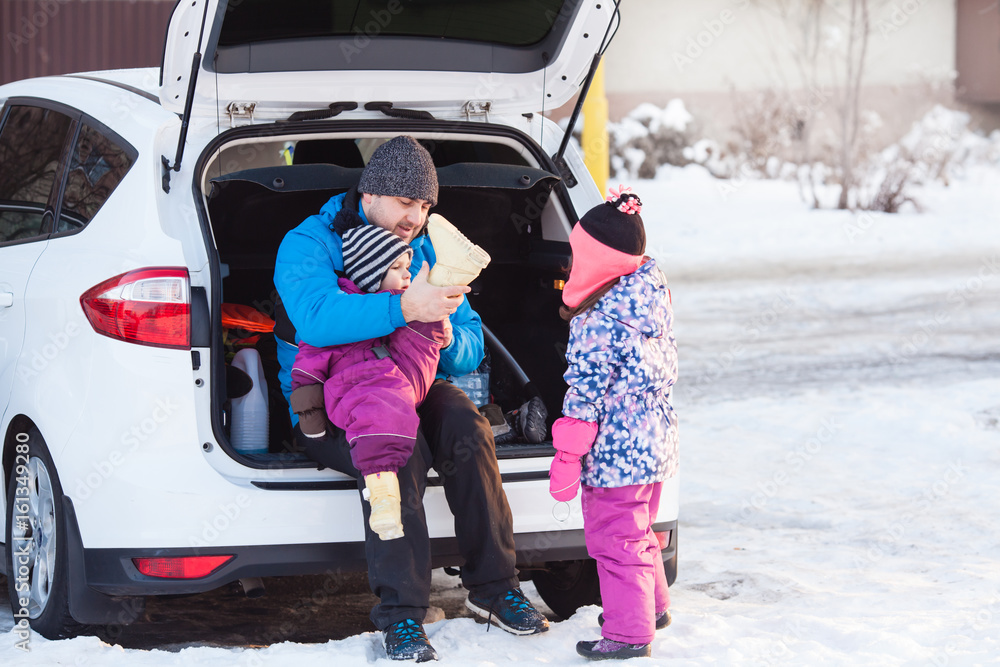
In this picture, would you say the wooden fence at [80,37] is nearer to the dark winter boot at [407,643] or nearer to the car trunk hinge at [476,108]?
the car trunk hinge at [476,108]

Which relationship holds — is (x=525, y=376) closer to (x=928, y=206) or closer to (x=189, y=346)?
(x=189, y=346)

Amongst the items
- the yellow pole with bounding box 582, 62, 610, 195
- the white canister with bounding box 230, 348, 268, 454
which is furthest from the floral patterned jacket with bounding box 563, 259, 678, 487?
the yellow pole with bounding box 582, 62, 610, 195

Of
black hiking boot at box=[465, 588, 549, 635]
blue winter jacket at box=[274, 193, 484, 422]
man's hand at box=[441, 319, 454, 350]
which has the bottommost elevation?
black hiking boot at box=[465, 588, 549, 635]

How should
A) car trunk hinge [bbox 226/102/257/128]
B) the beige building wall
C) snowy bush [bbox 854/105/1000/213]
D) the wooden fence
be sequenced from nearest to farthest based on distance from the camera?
car trunk hinge [bbox 226/102/257/128]
the wooden fence
the beige building wall
snowy bush [bbox 854/105/1000/213]

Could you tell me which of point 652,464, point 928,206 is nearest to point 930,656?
point 652,464

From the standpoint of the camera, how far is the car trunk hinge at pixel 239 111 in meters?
3.74

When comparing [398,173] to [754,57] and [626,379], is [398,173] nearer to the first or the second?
[626,379]

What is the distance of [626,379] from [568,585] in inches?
43.4

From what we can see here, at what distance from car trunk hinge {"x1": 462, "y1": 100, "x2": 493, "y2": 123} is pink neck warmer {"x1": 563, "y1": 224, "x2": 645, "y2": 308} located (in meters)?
0.91

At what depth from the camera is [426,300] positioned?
330cm

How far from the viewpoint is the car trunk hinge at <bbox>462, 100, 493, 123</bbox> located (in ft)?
13.4

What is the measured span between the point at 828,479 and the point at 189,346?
13.5 ft

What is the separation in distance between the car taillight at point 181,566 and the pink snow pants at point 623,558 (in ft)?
3.38

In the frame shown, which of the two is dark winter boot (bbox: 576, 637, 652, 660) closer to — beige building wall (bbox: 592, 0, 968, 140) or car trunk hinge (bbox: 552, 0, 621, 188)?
car trunk hinge (bbox: 552, 0, 621, 188)
